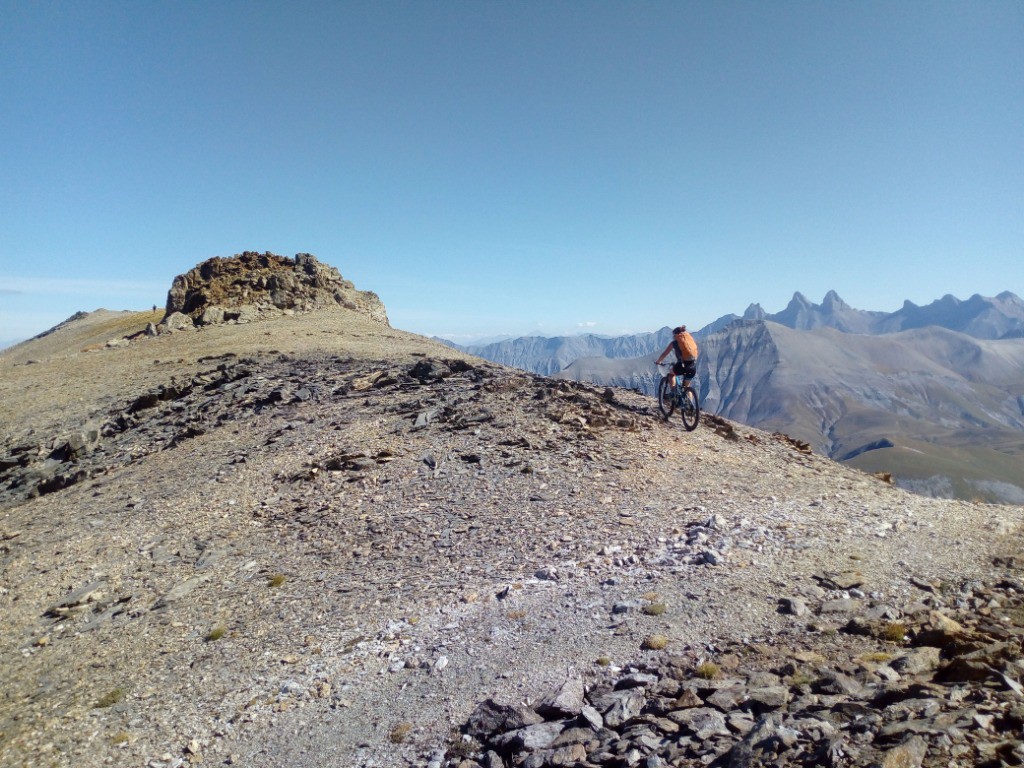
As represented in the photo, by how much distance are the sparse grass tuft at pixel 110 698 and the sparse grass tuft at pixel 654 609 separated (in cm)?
688

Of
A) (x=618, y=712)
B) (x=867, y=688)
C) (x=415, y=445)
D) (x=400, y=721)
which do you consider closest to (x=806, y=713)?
(x=867, y=688)

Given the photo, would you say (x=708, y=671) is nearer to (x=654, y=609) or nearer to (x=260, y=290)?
(x=654, y=609)

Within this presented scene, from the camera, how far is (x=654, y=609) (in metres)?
7.30

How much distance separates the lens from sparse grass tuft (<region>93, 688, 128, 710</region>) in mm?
6919

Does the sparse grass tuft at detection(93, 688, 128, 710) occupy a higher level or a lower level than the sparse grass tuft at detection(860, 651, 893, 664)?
lower

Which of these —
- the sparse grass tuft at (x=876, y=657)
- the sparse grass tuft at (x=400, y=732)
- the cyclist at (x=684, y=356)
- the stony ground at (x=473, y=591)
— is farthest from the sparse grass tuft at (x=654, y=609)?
the cyclist at (x=684, y=356)

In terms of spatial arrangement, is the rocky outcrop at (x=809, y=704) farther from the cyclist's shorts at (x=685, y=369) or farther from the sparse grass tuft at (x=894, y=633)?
the cyclist's shorts at (x=685, y=369)

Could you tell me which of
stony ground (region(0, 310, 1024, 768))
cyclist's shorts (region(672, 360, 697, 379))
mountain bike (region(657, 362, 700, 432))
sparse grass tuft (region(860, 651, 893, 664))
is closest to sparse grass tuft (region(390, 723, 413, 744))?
stony ground (region(0, 310, 1024, 768))

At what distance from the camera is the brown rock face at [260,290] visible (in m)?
42.7

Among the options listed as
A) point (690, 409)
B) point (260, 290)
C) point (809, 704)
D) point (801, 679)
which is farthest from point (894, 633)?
point (260, 290)

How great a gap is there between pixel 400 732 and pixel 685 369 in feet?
40.5

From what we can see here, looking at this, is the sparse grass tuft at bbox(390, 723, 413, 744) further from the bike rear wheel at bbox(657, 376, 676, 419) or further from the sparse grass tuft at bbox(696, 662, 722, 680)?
the bike rear wheel at bbox(657, 376, 676, 419)

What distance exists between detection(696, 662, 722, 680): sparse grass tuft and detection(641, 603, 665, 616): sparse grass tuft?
1210mm

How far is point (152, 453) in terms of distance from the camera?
687 inches
